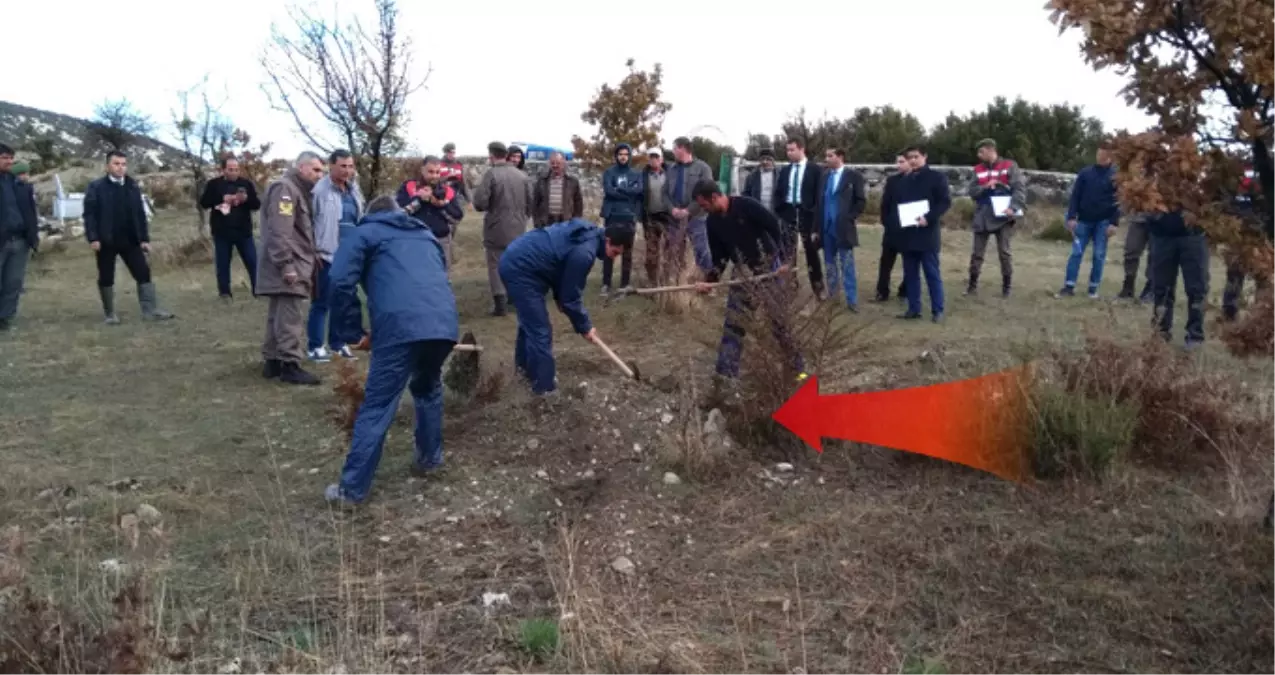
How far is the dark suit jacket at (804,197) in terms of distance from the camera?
9.70 m

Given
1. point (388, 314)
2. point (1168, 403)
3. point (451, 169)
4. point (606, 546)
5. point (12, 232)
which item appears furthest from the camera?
point (451, 169)

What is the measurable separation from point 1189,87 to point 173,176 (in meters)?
25.8

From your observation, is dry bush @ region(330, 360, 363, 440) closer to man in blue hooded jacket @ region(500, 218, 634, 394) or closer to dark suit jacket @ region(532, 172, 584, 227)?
man in blue hooded jacket @ region(500, 218, 634, 394)

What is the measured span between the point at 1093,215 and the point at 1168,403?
5682 mm

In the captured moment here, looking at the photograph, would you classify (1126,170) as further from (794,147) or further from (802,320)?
(794,147)

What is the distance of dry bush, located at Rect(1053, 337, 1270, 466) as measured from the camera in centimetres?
517

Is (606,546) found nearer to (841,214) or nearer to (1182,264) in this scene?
(1182,264)

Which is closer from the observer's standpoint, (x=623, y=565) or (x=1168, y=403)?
(x=623, y=565)

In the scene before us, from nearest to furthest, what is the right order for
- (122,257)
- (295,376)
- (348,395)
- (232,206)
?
(348,395), (295,376), (122,257), (232,206)

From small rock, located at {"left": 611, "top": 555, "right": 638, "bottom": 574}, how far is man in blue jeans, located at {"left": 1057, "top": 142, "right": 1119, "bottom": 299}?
7.76m

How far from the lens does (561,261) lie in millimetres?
6262

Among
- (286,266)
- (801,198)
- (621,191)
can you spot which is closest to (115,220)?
(286,266)

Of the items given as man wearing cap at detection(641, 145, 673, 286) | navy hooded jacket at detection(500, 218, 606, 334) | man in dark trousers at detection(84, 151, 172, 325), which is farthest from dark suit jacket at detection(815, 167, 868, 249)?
man in dark trousers at detection(84, 151, 172, 325)

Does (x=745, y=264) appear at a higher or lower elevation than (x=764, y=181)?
lower
